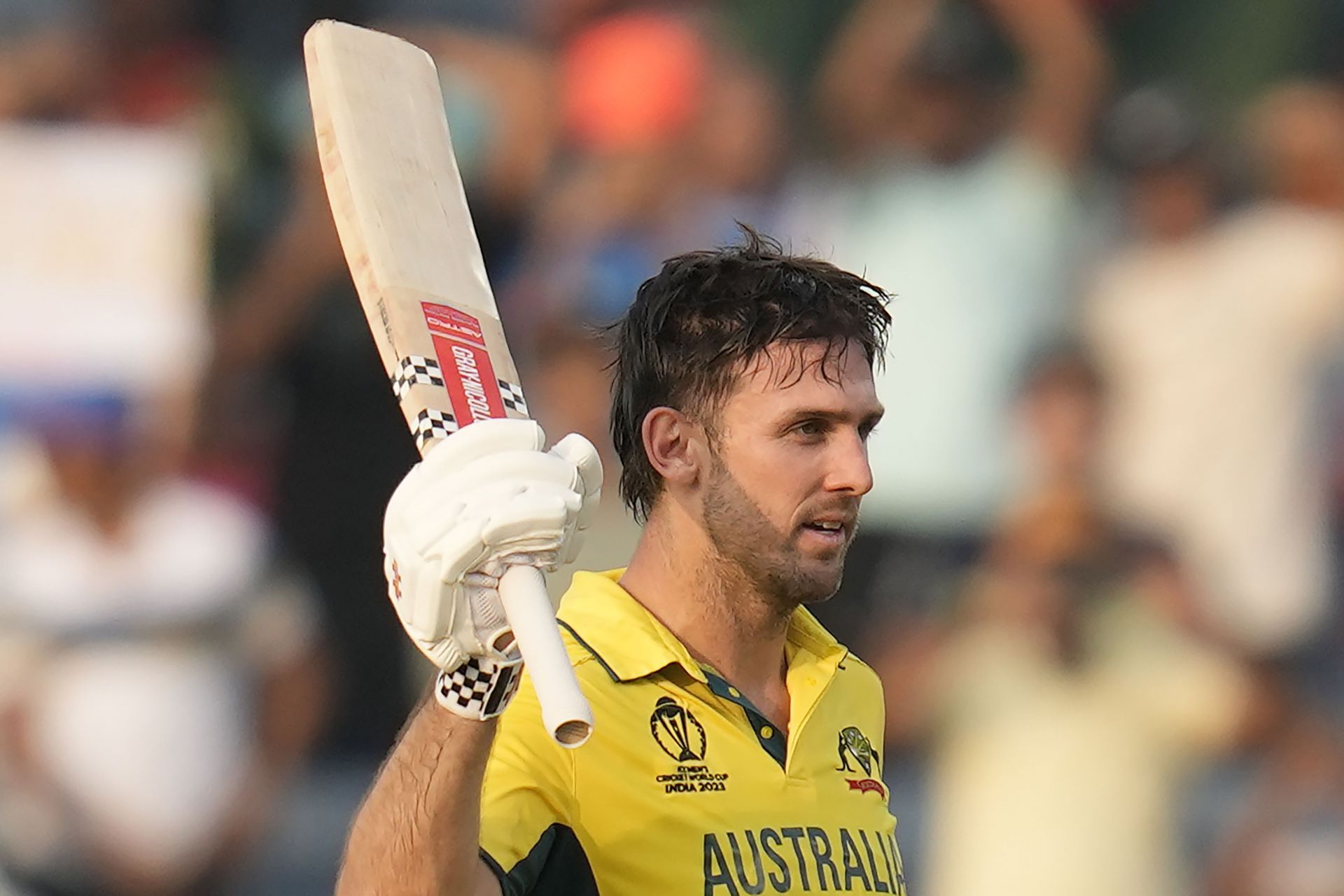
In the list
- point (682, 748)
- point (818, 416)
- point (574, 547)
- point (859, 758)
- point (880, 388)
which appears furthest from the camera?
point (880, 388)

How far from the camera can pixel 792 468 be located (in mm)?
2221

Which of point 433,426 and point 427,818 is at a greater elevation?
point 433,426

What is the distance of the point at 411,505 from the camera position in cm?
181

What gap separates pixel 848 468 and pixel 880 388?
278cm

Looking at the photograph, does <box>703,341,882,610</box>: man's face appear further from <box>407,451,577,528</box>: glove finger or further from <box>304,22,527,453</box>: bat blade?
<box>407,451,577,528</box>: glove finger

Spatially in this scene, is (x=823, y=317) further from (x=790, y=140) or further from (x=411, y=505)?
(x=790, y=140)

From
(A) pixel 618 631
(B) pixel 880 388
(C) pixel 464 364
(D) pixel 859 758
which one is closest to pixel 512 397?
(C) pixel 464 364

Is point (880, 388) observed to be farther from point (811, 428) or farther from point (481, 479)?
point (481, 479)

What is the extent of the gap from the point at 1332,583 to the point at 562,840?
355 cm

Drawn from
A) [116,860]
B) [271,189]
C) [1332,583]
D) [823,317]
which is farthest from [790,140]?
[823,317]

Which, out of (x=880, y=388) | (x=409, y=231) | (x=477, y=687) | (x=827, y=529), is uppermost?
(x=880, y=388)

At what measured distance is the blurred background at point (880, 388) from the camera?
15.7 feet

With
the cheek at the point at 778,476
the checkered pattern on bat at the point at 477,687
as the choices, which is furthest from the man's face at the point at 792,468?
the checkered pattern on bat at the point at 477,687

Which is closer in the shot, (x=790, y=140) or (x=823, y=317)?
(x=823, y=317)
